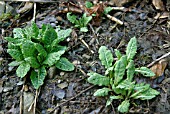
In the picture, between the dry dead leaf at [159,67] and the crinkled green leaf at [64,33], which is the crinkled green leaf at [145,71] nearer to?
the dry dead leaf at [159,67]

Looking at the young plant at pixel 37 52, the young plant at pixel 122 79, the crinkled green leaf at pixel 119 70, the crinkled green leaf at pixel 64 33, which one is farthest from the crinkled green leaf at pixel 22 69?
the crinkled green leaf at pixel 119 70

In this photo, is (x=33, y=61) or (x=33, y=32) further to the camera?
(x=33, y=32)

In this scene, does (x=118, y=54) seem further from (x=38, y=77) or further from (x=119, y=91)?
(x=38, y=77)

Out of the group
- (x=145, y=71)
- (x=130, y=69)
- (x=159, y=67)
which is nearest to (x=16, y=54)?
(x=130, y=69)

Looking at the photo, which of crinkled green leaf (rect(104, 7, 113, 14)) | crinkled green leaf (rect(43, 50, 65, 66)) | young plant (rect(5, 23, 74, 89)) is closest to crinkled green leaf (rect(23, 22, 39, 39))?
young plant (rect(5, 23, 74, 89))

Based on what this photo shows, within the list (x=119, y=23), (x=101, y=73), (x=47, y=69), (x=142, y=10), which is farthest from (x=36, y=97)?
(x=142, y=10)

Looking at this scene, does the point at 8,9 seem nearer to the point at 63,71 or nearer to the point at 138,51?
the point at 63,71

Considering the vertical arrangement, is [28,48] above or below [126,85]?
above

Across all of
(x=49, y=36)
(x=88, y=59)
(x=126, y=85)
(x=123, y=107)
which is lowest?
(x=123, y=107)

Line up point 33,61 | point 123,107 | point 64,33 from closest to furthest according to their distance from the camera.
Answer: point 123,107, point 33,61, point 64,33
